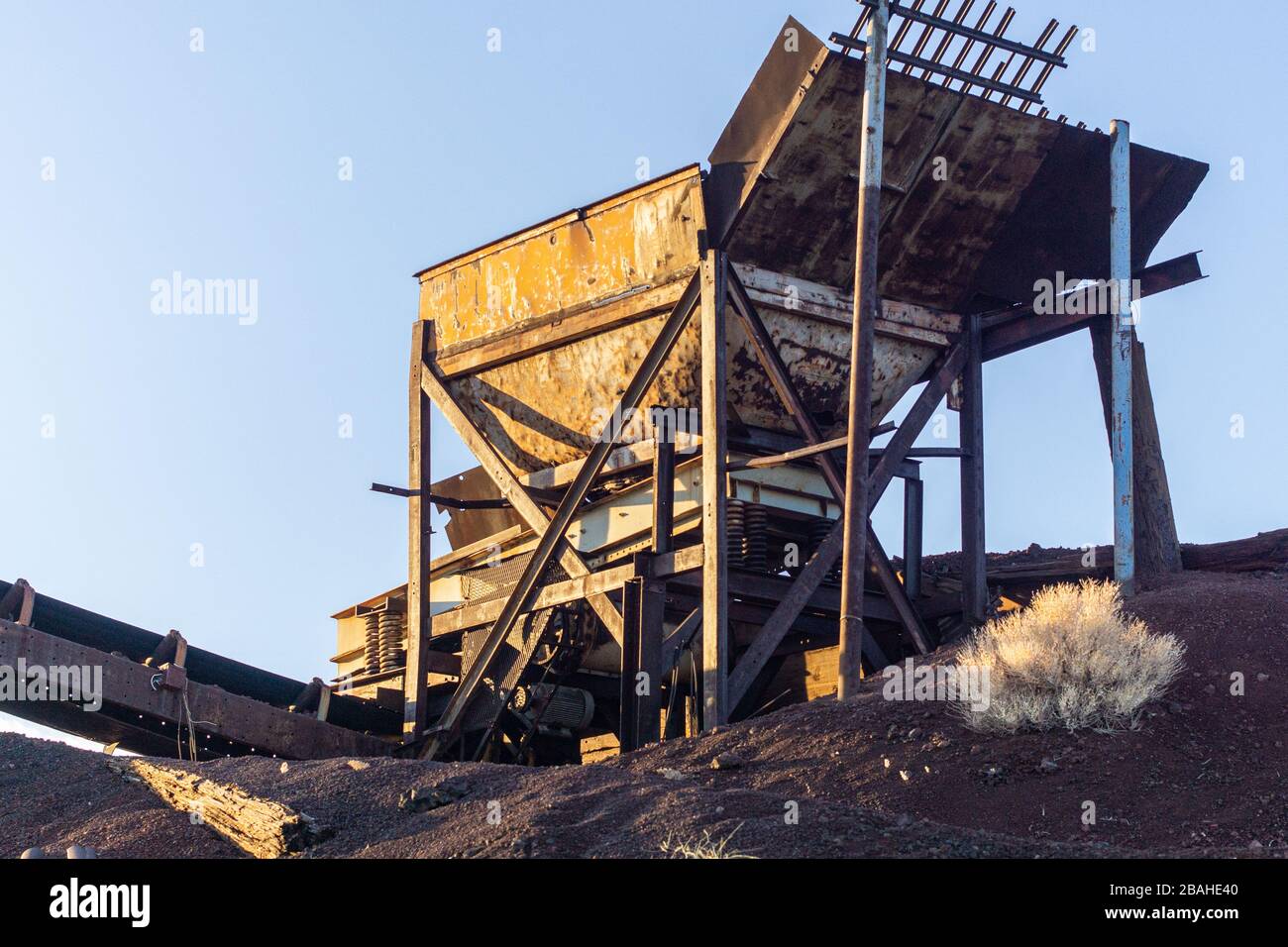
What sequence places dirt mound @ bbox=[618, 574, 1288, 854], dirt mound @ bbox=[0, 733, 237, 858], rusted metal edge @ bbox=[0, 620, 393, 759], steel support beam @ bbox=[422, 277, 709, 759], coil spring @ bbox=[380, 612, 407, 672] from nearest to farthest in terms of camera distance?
dirt mound @ bbox=[618, 574, 1288, 854]
dirt mound @ bbox=[0, 733, 237, 858]
rusted metal edge @ bbox=[0, 620, 393, 759]
steel support beam @ bbox=[422, 277, 709, 759]
coil spring @ bbox=[380, 612, 407, 672]

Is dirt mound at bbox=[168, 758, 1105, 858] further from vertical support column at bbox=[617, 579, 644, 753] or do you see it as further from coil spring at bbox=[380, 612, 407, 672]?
coil spring at bbox=[380, 612, 407, 672]

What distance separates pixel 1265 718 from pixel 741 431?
6.34m

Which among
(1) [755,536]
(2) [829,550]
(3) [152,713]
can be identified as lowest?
(3) [152,713]

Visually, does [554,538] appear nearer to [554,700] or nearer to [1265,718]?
[554,700]

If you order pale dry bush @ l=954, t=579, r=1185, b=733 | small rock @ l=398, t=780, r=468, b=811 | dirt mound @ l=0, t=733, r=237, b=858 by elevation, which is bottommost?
dirt mound @ l=0, t=733, r=237, b=858

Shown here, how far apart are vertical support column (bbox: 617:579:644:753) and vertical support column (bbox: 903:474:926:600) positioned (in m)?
3.28

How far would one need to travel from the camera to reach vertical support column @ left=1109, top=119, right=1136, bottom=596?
559 inches

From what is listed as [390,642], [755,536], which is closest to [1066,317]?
[755,536]

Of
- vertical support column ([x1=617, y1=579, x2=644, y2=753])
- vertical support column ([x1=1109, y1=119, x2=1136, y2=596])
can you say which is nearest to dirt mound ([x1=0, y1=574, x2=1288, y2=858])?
vertical support column ([x1=1109, y1=119, x2=1136, y2=596])

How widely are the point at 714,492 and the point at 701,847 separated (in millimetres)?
6485

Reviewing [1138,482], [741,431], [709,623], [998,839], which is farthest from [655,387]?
[998,839]

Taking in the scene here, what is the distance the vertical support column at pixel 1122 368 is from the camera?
14188 mm

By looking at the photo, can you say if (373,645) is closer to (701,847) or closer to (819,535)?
(819,535)

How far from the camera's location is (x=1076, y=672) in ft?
36.1
